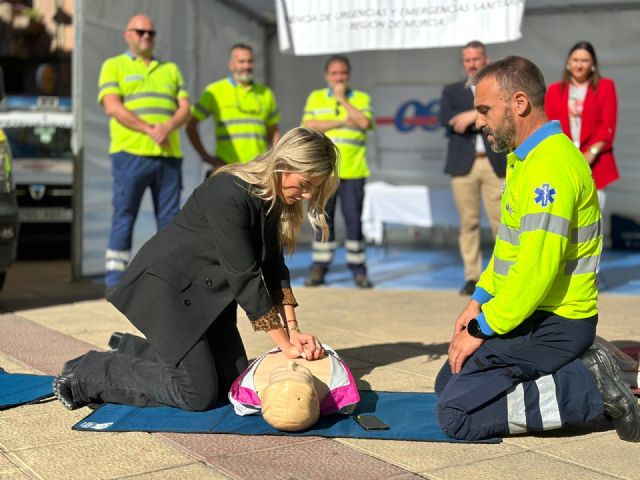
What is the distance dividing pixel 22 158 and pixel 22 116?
616 millimetres

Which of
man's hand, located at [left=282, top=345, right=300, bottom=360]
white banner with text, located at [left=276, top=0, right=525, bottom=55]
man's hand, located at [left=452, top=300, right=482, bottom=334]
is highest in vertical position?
white banner with text, located at [left=276, top=0, right=525, bottom=55]

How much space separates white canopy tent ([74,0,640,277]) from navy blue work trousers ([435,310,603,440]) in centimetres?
595

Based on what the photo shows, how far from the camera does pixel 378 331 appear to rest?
243 inches

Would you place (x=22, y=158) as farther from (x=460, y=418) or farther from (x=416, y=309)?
(x=460, y=418)

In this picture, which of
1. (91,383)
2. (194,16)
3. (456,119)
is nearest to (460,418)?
(91,383)

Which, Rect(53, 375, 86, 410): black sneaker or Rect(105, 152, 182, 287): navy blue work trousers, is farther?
Rect(105, 152, 182, 287): navy blue work trousers

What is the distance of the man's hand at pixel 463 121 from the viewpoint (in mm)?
7609

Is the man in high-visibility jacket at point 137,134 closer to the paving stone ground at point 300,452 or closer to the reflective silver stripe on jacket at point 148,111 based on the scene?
the reflective silver stripe on jacket at point 148,111

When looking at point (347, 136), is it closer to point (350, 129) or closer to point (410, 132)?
point (350, 129)

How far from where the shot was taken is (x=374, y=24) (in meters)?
8.08

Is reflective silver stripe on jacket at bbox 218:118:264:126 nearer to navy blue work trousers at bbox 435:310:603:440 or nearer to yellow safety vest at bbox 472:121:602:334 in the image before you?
yellow safety vest at bbox 472:121:602:334

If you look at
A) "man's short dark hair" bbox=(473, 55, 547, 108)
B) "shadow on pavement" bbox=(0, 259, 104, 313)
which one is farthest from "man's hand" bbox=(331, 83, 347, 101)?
"man's short dark hair" bbox=(473, 55, 547, 108)

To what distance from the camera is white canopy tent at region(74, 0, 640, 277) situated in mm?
8875

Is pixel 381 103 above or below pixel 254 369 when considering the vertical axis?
above
